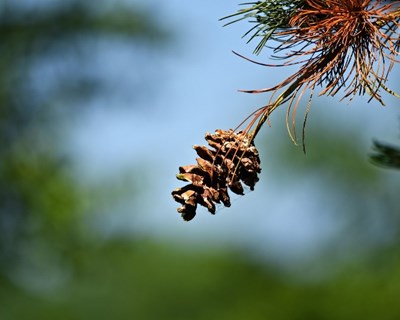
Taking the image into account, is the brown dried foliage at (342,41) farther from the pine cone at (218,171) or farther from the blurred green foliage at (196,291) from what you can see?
the blurred green foliage at (196,291)

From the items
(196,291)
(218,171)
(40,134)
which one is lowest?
(218,171)

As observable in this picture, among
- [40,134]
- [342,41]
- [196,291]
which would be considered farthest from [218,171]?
[40,134]

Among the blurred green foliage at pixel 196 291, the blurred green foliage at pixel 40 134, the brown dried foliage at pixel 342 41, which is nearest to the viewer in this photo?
the brown dried foliage at pixel 342 41

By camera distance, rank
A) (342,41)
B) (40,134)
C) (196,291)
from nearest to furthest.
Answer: (342,41), (196,291), (40,134)

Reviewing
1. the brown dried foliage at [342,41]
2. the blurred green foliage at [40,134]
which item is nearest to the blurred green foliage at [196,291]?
the blurred green foliage at [40,134]

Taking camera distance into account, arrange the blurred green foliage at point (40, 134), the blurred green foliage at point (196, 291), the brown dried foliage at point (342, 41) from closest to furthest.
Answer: the brown dried foliage at point (342, 41) < the blurred green foliage at point (196, 291) < the blurred green foliage at point (40, 134)

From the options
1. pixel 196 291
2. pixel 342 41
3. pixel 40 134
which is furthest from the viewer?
pixel 40 134

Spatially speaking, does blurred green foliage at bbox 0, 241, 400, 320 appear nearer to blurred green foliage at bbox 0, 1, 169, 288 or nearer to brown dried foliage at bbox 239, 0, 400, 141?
blurred green foliage at bbox 0, 1, 169, 288

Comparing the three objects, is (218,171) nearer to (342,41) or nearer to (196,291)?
(342,41)

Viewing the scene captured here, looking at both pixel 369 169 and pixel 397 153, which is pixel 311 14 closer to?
pixel 397 153
